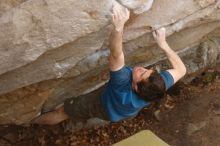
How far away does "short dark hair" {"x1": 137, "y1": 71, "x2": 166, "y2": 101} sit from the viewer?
16.0 feet

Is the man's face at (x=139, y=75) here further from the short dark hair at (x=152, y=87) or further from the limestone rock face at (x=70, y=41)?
the limestone rock face at (x=70, y=41)

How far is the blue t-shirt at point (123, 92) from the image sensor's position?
199 inches

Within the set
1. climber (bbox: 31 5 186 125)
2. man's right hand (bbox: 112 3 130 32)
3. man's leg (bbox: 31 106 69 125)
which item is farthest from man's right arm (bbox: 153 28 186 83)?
man's leg (bbox: 31 106 69 125)

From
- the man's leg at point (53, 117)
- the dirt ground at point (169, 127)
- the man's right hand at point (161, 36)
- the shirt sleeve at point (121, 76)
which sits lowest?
the dirt ground at point (169, 127)

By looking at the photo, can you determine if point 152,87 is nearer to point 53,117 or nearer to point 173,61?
point 173,61

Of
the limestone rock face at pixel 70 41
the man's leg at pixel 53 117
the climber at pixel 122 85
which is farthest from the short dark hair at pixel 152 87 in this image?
the man's leg at pixel 53 117

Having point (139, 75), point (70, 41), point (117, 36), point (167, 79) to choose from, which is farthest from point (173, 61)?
point (70, 41)

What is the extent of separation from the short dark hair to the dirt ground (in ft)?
7.37

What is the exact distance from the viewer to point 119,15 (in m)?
4.48

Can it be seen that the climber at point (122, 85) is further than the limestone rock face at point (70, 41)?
Yes

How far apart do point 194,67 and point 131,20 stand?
319cm

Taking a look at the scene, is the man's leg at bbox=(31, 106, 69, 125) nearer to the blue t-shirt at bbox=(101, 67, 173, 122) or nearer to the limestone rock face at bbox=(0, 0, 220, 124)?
the limestone rock face at bbox=(0, 0, 220, 124)

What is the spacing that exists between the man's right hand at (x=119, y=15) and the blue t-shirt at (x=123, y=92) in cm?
65

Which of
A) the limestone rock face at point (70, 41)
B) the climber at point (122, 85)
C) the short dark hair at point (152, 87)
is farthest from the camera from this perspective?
the short dark hair at point (152, 87)
